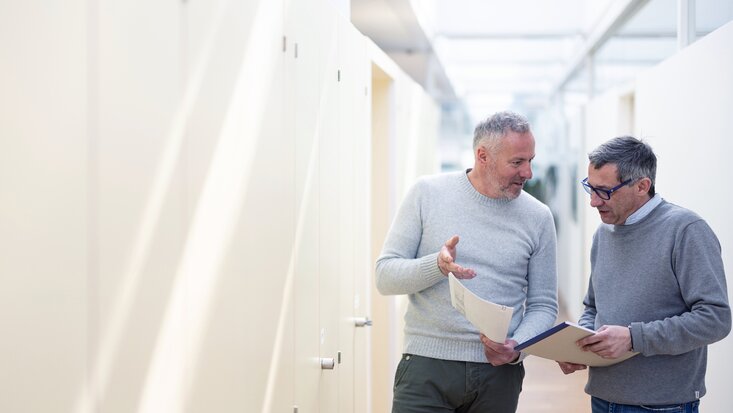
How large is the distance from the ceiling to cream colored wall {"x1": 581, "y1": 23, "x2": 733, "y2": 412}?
286 millimetres

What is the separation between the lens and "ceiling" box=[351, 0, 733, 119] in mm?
7441

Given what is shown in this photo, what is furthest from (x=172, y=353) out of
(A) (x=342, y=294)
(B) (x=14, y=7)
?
(A) (x=342, y=294)

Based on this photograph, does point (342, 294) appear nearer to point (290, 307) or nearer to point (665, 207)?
point (290, 307)

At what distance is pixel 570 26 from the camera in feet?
41.1

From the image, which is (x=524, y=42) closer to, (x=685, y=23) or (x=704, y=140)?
(x=685, y=23)

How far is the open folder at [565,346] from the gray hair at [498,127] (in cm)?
79

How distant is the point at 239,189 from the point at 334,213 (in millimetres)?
1627

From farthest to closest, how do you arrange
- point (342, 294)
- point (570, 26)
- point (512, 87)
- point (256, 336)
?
point (512, 87) < point (570, 26) < point (342, 294) < point (256, 336)

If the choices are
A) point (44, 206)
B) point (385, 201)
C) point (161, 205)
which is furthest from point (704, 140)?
point (44, 206)

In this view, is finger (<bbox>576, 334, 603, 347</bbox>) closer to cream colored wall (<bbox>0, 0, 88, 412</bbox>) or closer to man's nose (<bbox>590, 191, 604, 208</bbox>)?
man's nose (<bbox>590, 191, 604, 208</bbox>)

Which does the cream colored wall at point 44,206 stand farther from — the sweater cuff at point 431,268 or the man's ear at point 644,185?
the man's ear at point 644,185

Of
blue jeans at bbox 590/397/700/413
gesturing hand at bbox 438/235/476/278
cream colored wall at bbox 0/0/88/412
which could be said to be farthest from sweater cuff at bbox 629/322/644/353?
cream colored wall at bbox 0/0/88/412

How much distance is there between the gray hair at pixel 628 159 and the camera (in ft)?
9.78

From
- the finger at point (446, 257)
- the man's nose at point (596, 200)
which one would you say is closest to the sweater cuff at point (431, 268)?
the finger at point (446, 257)
